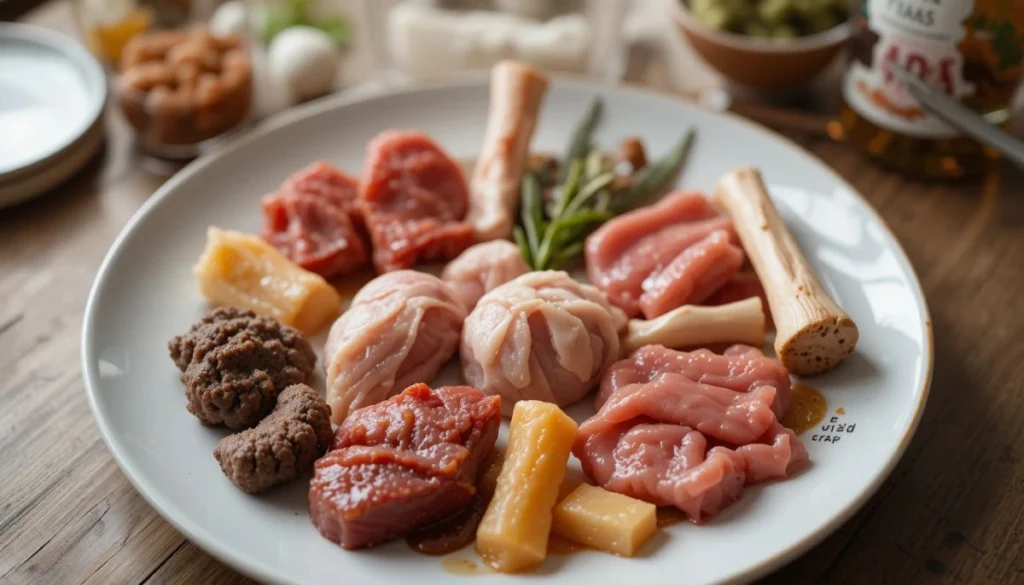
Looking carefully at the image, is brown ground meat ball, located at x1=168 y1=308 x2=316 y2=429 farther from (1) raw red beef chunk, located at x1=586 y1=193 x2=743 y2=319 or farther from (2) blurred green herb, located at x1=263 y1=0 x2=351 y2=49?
(2) blurred green herb, located at x1=263 y1=0 x2=351 y2=49

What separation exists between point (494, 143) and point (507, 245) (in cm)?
62

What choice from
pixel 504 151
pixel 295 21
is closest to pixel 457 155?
pixel 504 151

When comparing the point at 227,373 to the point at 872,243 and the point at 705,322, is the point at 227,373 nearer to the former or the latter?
the point at 705,322

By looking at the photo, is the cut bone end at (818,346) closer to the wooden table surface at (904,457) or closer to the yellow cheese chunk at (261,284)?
the wooden table surface at (904,457)

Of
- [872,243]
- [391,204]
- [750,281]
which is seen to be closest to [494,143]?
[391,204]

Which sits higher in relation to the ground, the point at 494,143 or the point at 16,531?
the point at 494,143

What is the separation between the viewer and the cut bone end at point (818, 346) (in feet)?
9.51

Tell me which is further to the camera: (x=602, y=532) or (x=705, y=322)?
(x=705, y=322)

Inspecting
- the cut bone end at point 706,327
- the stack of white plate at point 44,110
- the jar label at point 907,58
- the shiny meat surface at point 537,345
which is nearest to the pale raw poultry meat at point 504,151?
the shiny meat surface at point 537,345

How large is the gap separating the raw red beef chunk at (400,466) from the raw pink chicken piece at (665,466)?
330 mm

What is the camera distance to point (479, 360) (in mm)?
2922

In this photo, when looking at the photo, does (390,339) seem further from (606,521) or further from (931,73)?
(931,73)

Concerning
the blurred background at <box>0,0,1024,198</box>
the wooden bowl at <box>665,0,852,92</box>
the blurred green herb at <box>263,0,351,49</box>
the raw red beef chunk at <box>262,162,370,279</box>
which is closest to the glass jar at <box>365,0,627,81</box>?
the blurred background at <box>0,0,1024,198</box>

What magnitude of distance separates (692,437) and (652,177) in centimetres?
149
